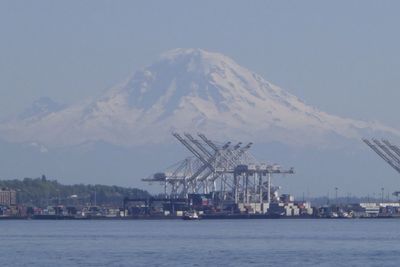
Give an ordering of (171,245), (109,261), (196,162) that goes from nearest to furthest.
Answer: (109,261) < (171,245) < (196,162)

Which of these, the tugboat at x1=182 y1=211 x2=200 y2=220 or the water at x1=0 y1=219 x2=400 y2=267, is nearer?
the water at x1=0 y1=219 x2=400 y2=267

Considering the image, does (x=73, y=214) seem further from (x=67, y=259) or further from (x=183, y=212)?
(x=67, y=259)

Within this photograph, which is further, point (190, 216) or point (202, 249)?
point (190, 216)

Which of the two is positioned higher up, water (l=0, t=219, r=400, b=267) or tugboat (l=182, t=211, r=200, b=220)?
tugboat (l=182, t=211, r=200, b=220)

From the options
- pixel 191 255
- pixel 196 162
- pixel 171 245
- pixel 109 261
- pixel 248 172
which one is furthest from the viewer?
pixel 196 162

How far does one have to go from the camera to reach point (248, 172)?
166m

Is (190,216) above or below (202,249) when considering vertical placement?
above

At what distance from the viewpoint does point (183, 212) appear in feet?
550

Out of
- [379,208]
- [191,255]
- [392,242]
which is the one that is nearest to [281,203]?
[379,208]

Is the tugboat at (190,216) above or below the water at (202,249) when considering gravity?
above

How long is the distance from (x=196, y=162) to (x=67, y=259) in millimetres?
104500

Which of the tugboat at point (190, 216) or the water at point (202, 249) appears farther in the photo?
the tugboat at point (190, 216)

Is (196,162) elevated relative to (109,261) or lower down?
elevated

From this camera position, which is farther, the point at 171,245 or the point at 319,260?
the point at 171,245
